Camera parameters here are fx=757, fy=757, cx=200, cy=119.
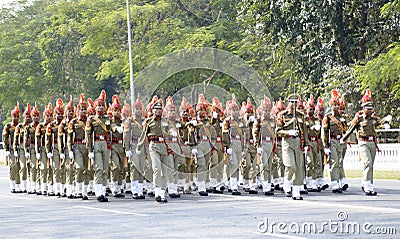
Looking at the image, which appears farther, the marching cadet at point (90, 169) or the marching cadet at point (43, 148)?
the marching cadet at point (43, 148)

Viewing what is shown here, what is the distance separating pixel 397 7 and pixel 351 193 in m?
11.7

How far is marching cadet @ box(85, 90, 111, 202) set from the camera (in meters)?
16.5

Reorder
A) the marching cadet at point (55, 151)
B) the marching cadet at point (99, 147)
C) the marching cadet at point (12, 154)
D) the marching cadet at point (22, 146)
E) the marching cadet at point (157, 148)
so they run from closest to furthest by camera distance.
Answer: the marching cadet at point (157, 148) → the marching cadet at point (99, 147) → the marching cadet at point (55, 151) → the marching cadet at point (22, 146) → the marching cadet at point (12, 154)

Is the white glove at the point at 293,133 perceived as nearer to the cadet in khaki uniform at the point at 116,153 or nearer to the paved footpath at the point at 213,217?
the paved footpath at the point at 213,217

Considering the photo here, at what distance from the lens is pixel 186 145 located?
57.9 feet

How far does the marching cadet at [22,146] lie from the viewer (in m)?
19.9

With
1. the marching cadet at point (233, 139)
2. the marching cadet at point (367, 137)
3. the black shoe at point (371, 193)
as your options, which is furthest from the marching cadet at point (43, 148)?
the black shoe at point (371, 193)

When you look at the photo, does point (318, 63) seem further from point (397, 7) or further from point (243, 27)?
point (243, 27)

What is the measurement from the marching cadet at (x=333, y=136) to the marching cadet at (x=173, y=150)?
130 inches

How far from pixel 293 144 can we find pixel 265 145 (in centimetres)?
208

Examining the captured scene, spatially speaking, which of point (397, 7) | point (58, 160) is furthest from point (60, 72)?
point (58, 160)

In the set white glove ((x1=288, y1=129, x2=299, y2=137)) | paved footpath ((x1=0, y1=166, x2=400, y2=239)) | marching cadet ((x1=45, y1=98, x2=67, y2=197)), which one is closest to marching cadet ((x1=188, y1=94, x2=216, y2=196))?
paved footpath ((x1=0, y1=166, x2=400, y2=239))

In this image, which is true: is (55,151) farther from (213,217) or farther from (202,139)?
(213,217)

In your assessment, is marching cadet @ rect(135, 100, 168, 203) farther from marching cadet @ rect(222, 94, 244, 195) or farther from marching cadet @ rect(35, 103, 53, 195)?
marching cadet @ rect(35, 103, 53, 195)
